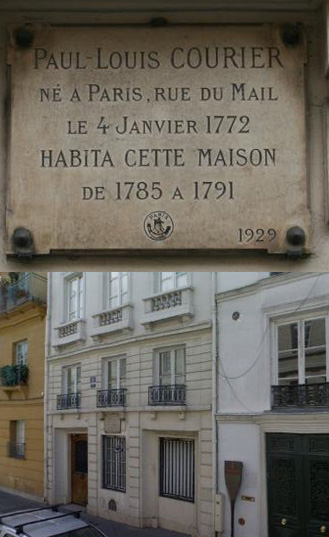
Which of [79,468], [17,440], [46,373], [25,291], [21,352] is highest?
[25,291]

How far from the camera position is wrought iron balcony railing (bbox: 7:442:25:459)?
28406 millimetres

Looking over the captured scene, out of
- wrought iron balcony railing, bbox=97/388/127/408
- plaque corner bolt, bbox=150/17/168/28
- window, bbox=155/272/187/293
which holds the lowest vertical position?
wrought iron balcony railing, bbox=97/388/127/408

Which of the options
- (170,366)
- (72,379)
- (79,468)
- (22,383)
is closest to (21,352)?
(22,383)

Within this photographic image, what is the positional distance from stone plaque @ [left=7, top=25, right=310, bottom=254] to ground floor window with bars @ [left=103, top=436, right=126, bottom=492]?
1943cm

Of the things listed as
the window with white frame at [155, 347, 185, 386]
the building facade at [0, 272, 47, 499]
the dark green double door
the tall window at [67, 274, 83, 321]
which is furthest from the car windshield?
the building facade at [0, 272, 47, 499]

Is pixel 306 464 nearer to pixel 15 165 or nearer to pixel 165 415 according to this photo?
pixel 165 415

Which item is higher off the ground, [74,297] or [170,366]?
[74,297]

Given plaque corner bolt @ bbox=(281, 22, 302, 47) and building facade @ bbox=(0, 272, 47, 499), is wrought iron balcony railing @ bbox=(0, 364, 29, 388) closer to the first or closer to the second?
building facade @ bbox=(0, 272, 47, 499)

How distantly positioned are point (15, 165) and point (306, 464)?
13.7 meters

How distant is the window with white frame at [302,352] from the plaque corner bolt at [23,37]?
13.1m

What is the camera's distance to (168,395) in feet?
66.2

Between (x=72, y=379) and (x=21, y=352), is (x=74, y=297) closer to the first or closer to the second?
(x=72, y=379)

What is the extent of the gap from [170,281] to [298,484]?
281 inches

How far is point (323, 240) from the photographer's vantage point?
3422 millimetres
